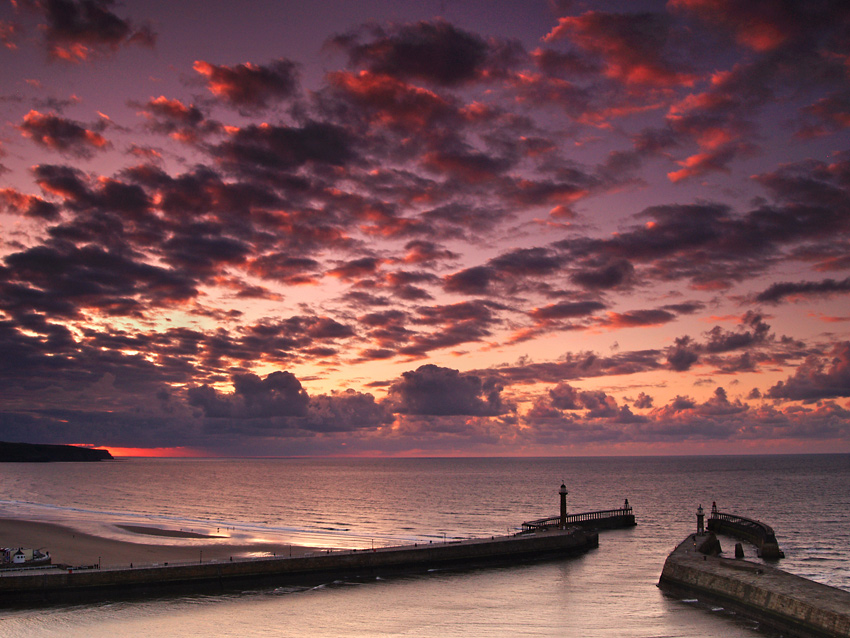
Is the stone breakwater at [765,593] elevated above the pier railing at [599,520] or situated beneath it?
elevated above

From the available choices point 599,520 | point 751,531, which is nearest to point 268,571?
point 599,520

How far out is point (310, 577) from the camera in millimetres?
42219

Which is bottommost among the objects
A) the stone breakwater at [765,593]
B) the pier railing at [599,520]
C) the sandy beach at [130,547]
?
the sandy beach at [130,547]

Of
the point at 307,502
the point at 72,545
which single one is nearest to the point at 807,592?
the point at 72,545

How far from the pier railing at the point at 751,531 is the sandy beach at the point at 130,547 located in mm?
38195

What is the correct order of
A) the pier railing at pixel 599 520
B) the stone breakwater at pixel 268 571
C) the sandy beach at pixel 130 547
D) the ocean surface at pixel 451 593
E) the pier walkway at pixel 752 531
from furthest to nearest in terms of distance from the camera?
1. the pier railing at pixel 599 520
2. the sandy beach at pixel 130 547
3. the pier walkway at pixel 752 531
4. the stone breakwater at pixel 268 571
5. the ocean surface at pixel 451 593

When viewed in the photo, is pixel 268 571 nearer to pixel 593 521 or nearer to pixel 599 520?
pixel 593 521

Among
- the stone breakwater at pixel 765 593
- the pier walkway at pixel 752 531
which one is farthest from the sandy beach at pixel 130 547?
the pier walkway at pixel 752 531

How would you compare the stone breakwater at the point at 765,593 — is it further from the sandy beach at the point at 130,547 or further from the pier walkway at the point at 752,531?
the sandy beach at the point at 130,547

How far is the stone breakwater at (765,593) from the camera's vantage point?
2836cm

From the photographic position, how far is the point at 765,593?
105ft

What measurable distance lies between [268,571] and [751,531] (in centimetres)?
4671

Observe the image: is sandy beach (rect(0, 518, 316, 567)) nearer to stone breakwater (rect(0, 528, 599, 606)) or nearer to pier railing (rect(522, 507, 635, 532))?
stone breakwater (rect(0, 528, 599, 606))

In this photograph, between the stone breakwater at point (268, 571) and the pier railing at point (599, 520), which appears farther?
the pier railing at point (599, 520)
